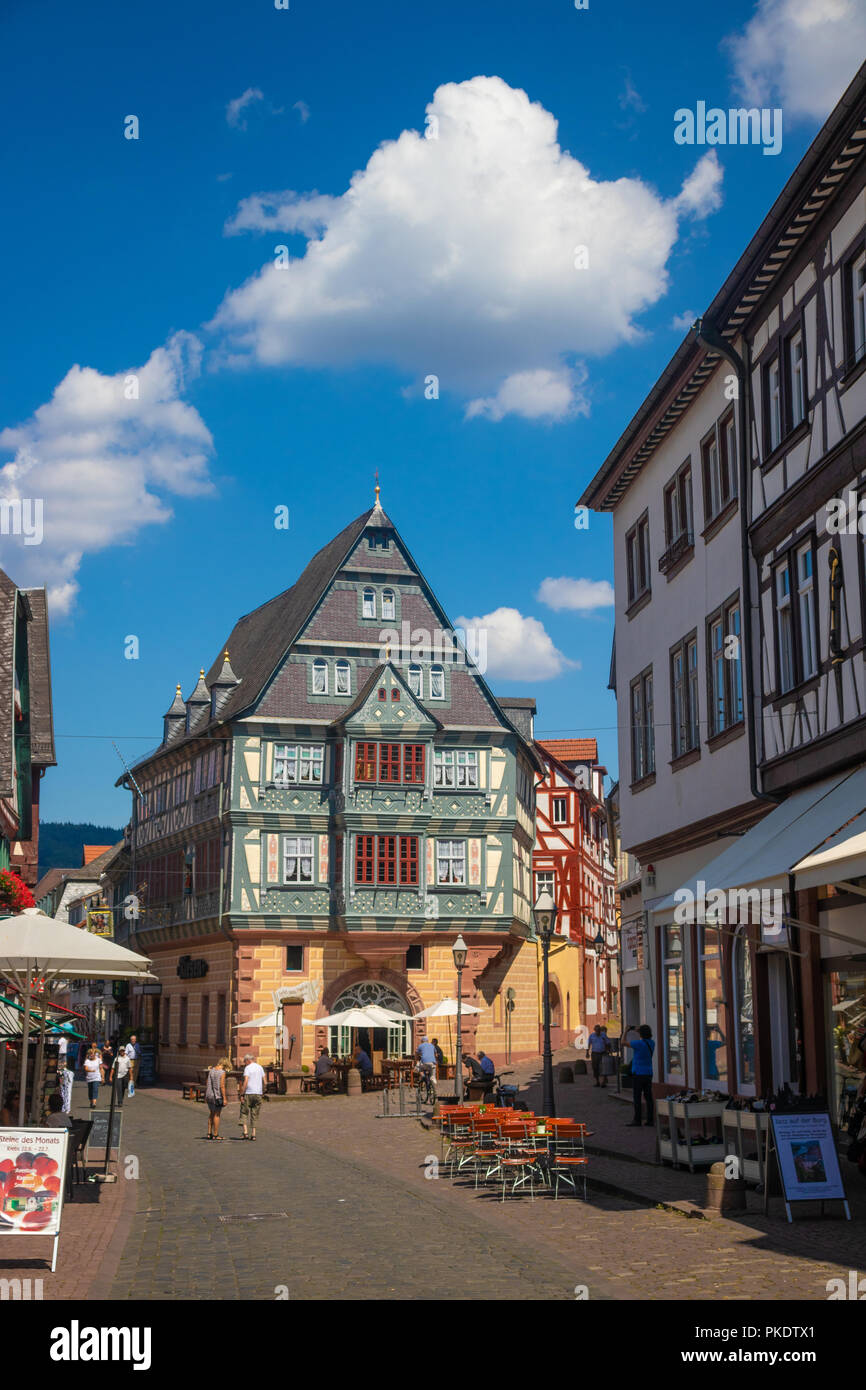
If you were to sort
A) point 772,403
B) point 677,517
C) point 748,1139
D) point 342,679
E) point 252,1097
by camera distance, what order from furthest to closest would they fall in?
point 342,679 → point 252,1097 → point 677,517 → point 772,403 → point 748,1139

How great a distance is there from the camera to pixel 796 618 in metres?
19.5

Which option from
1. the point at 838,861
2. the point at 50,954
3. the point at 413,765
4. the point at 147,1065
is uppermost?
the point at 413,765

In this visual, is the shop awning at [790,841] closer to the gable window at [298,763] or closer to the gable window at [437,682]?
the gable window at [298,763]

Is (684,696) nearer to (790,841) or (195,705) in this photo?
(790,841)

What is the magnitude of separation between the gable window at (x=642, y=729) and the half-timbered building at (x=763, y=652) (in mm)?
67

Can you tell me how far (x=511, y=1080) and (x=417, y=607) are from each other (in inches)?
671

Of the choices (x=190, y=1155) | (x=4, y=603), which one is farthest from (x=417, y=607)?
(x=190, y=1155)

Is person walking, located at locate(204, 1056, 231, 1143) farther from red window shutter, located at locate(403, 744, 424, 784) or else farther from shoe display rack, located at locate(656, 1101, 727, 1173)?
red window shutter, located at locate(403, 744, 424, 784)

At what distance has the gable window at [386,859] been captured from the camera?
48344mm

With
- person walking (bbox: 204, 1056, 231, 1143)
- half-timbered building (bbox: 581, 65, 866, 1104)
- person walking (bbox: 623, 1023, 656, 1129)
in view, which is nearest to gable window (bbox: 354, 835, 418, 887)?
person walking (bbox: 204, 1056, 231, 1143)

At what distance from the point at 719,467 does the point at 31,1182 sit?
1522 centimetres

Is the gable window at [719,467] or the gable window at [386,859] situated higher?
the gable window at [719,467]

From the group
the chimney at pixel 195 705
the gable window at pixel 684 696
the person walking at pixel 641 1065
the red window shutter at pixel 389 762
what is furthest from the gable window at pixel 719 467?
the chimney at pixel 195 705

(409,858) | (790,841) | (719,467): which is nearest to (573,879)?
(409,858)
